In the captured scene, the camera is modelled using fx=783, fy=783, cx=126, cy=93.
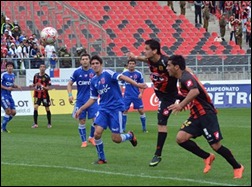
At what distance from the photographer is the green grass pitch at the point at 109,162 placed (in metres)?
12.3

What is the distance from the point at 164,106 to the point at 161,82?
47 cm

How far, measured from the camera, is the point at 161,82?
15.1 m

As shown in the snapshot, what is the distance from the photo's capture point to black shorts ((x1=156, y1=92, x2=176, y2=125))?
1505 centimetres

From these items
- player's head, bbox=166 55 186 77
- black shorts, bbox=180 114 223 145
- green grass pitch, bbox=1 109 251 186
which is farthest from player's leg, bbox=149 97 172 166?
player's head, bbox=166 55 186 77

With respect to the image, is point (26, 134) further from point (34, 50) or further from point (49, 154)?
point (34, 50)

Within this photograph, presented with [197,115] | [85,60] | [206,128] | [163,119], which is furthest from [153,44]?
[85,60]

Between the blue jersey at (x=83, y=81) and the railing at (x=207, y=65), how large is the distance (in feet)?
52.3

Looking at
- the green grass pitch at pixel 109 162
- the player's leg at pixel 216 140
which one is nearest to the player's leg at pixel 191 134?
the player's leg at pixel 216 140

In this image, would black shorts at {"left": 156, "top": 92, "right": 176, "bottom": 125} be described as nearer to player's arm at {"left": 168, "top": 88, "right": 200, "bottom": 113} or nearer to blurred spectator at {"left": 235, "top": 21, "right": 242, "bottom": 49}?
player's arm at {"left": 168, "top": 88, "right": 200, "bottom": 113}

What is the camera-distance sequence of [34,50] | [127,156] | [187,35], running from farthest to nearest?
[187,35] → [34,50] → [127,156]

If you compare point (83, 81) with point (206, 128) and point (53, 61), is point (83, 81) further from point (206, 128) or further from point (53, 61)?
point (53, 61)

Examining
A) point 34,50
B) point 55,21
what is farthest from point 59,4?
point 34,50

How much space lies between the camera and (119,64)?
36938 millimetres

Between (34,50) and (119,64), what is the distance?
13.2 ft
